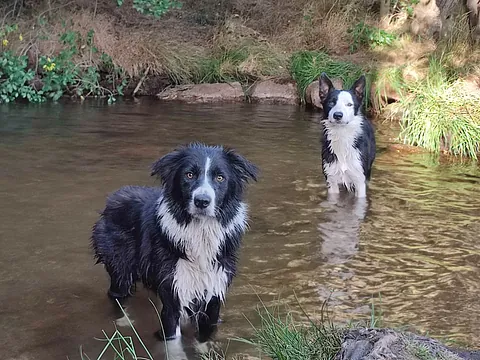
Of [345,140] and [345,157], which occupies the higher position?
[345,140]

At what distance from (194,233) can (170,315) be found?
21.9 inches

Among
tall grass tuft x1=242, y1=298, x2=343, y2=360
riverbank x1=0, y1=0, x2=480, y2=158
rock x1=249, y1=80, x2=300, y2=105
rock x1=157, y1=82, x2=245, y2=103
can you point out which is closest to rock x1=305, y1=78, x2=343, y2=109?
riverbank x1=0, y1=0, x2=480, y2=158

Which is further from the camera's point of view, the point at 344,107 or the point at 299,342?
the point at 344,107

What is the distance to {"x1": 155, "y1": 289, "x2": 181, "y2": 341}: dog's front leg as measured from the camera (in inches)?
167

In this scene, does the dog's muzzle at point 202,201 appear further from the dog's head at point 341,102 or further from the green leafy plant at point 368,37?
the green leafy plant at point 368,37

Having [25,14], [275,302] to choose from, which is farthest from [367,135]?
[25,14]

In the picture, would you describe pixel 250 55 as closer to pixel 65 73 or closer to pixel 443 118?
pixel 65 73

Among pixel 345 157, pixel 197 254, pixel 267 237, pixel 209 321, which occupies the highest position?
pixel 345 157

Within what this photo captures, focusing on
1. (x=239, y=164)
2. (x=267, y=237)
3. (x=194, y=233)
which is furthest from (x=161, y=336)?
(x=267, y=237)

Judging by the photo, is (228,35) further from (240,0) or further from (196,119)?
(196,119)

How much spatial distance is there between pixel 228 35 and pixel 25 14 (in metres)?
4.65

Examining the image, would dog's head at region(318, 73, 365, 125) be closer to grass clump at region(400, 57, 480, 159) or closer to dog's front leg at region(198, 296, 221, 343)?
grass clump at region(400, 57, 480, 159)

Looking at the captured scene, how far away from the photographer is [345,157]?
25.4ft

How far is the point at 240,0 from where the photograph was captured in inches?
741
